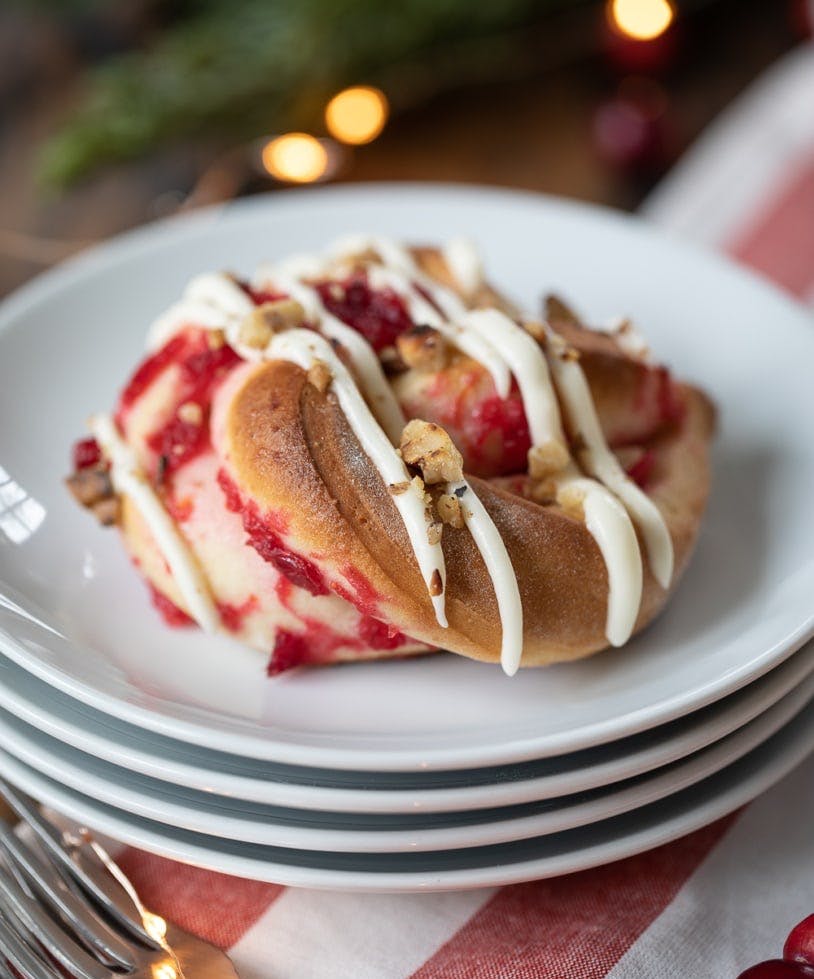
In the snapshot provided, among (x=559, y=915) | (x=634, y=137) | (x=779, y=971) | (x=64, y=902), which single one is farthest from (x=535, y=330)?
(x=634, y=137)

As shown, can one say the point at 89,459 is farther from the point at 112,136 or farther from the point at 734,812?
the point at 112,136

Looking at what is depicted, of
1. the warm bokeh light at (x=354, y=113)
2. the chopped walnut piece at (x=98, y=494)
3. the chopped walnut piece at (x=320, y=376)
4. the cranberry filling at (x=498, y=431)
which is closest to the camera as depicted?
the chopped walnut piece at (x=320, y=376)

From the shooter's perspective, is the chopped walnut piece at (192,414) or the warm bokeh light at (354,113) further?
the warm bokeh light at (354,113)

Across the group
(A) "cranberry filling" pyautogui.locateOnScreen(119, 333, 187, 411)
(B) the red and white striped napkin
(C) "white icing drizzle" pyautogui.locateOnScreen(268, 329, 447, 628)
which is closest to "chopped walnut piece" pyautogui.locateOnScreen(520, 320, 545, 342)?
(C) "white icing drizzle" pyautogui.locateOnScreen(268, 329, 447, 628)

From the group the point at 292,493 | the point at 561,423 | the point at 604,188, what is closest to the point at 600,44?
the point at 604,188

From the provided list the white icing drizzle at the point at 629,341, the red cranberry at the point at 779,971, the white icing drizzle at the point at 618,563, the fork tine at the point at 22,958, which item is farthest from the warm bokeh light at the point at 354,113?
the red cranberry at the point at 779,971

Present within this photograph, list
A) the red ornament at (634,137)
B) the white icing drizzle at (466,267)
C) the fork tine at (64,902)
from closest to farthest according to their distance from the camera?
the fork tine at (64,902), the white icing drizzle at (466,267), the red ornament at (634,137)

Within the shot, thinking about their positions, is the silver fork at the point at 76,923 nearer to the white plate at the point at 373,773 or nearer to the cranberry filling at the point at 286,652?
the white plate at the point at 373,773
